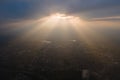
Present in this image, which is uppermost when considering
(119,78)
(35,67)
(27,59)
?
(27,59)

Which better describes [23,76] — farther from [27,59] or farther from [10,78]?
[27,59]

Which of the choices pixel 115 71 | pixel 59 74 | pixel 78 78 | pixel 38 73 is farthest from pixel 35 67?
pixel 115 71

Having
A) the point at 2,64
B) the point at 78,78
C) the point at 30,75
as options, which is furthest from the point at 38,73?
the point at 2,64

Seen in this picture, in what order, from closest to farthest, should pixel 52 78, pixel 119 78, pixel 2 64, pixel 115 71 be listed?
pixel 119 78, pixel 52 78, pixel 115 71, pixel 2 64

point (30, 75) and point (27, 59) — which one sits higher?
point (27, 59)

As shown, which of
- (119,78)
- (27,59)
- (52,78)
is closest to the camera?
(119,78)

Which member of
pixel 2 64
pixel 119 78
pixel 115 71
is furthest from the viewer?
pixel 2 64

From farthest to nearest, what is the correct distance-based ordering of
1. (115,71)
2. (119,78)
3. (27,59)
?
(27,59)
(115,71)
(119,78)

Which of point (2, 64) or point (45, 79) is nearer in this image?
point (45, 79)

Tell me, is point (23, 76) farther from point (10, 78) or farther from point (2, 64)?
point (2, 64)
